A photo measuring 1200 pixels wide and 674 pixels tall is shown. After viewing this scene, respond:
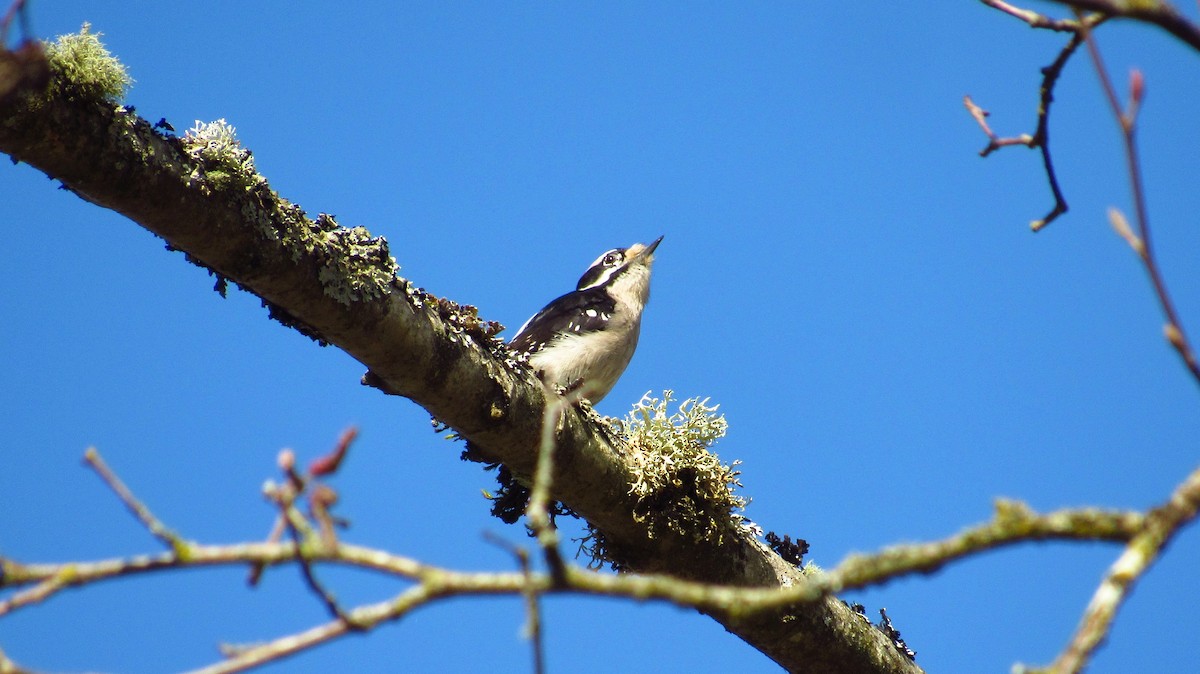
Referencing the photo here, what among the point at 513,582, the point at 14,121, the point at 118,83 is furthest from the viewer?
the point at 118,83

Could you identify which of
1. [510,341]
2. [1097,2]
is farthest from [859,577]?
[510,341]

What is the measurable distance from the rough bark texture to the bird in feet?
4.47

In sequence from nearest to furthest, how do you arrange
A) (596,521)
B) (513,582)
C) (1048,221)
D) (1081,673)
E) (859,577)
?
(1081,673) → (513,582) → (859,577) → (1048,221) → (596,521)

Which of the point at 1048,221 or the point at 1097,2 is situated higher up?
the point at 1048,221

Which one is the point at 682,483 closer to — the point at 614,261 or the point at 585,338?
the point at 585,338

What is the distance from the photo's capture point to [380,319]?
4410 mm

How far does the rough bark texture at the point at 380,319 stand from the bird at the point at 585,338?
136 centimetres

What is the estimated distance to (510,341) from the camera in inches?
309

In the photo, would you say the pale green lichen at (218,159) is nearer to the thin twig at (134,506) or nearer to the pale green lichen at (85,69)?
the pale green lichen at (85,69)

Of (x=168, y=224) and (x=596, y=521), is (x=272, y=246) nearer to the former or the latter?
(x=168, y=224)

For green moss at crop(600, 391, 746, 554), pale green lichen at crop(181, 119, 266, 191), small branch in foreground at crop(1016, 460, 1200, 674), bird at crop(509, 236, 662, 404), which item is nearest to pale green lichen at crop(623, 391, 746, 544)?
green moss at crop(600, 391, 746, 554)

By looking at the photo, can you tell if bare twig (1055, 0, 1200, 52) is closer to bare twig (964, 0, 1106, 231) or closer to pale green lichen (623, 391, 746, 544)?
bare twig (964, 0, 1106, 231)

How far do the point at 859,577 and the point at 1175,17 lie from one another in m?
0.94

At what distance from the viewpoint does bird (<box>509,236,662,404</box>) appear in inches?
285
